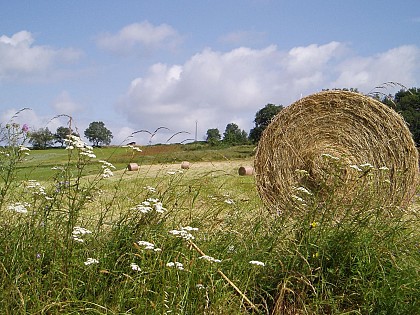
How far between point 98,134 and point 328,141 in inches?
148

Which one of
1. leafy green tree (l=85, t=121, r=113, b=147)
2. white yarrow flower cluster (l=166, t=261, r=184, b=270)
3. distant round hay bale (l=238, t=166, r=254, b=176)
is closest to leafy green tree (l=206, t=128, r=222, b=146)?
leafy green tree (l=85, t=121, r=113, b=147)

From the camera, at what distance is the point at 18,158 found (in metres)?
3.21

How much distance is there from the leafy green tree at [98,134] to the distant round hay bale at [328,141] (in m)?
2.84

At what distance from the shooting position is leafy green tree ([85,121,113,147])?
475cm

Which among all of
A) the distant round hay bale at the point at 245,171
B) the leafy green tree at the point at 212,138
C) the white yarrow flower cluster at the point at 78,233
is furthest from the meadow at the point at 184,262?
the distant round hay bale at the point at 245,171

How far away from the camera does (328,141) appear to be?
300 inches

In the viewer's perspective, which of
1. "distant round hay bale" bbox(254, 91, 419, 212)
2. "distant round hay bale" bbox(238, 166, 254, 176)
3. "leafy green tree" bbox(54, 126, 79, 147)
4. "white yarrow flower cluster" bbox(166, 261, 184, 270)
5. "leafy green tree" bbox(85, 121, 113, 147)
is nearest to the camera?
"white yarrow flower cluster" bbox(166, 261, 184, 270)

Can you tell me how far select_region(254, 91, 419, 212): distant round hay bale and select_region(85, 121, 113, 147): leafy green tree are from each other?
2.84 metres

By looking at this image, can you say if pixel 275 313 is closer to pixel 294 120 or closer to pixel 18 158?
pixel 18 158

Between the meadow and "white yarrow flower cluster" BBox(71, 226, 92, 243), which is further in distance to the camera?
"white yarrow flower cluster" BBox(71, 226, 92, 243)

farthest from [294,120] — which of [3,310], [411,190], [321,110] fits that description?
[3,310]

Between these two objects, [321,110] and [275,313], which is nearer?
[275,313]

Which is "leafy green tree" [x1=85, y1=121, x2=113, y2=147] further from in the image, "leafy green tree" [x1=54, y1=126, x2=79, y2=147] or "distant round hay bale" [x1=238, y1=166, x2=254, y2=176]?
"distant round hay bale" [x1=238, y1=166, x2=254, y2=176]

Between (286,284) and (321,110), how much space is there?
15.1ft
